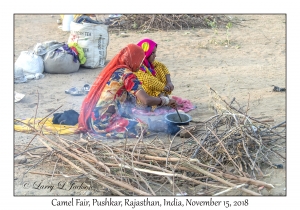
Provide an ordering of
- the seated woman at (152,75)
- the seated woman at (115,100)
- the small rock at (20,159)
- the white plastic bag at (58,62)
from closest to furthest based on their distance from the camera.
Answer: the small rock at (20,159) → the seated woman at (115,100) → the seated woman at (152,75) → the white plastic bag at (58,62)

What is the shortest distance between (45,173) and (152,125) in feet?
4.51

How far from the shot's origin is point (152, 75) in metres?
5.39

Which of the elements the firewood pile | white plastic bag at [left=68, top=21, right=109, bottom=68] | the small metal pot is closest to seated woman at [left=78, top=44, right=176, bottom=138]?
the small metal pot

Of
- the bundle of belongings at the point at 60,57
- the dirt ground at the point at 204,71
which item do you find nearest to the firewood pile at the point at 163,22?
the dirt ground at the point at 204,71

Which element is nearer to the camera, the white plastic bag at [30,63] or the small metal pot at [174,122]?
the small metal pot at [174,122]

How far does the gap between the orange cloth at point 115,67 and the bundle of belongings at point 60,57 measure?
7.56 ft

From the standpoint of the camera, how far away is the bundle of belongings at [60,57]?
6.77m

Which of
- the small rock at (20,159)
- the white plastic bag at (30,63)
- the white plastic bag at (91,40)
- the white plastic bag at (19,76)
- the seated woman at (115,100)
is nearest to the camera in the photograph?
the small rock at (20,159)

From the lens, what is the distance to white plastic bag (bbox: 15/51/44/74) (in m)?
6.60

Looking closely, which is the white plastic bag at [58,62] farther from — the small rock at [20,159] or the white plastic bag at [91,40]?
the small rock at [20,159]

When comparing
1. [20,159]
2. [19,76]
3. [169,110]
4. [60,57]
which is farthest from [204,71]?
[20,159]

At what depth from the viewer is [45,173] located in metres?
3.69

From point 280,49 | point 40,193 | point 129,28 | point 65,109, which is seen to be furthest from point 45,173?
point 129,28

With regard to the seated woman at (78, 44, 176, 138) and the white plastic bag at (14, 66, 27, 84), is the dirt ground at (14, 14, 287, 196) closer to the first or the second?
the white plastic bag at (14, 66, 27, 84)
